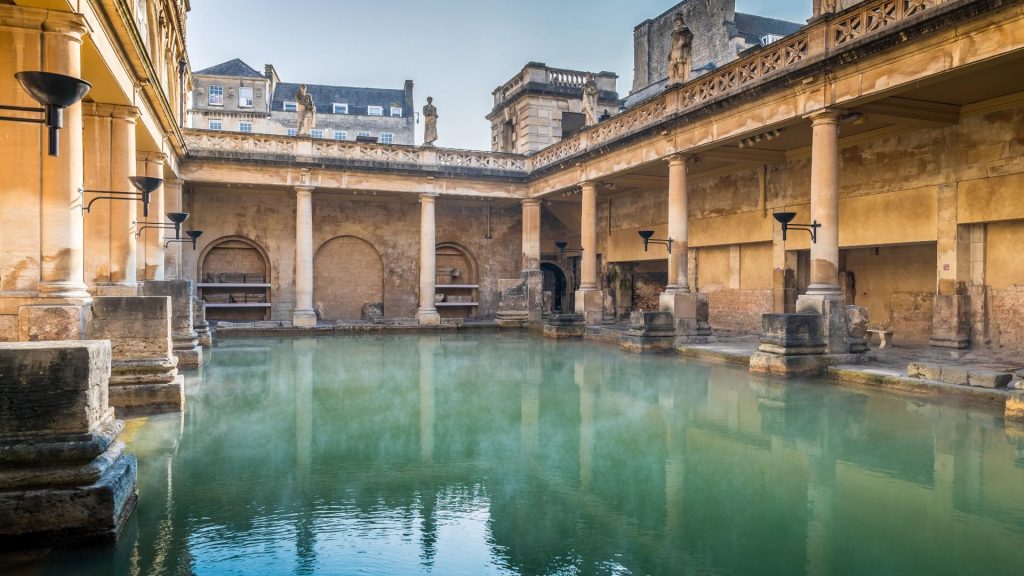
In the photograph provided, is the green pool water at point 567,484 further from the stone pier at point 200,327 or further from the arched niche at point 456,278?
the arched niche at point 456,278

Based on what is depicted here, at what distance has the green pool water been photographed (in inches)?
145

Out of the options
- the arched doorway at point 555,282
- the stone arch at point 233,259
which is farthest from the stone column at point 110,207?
the arched doorway at point 555,282

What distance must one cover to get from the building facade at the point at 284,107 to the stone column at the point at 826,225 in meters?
30.8

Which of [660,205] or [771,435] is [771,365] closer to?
[771,435]

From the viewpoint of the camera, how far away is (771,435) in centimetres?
667

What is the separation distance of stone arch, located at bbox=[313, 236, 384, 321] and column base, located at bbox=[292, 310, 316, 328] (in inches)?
133

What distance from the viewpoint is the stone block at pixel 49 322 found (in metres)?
6.12

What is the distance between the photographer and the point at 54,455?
3.99 m

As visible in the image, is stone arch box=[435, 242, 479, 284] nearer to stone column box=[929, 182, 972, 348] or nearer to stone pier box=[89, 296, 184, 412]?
stone column box=[929, 182, 972, 348]

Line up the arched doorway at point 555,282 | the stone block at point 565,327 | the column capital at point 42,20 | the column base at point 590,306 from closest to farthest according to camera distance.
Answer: the column capital at point 42,20, the stone block at point 565,327, the column base at point 590,306, the arched doorway at point 555,282

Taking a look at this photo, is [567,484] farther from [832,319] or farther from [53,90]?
[832,319]

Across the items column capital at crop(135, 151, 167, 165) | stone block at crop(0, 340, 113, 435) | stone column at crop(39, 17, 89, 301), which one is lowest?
stone block at crop(0, 340, 113, 435)

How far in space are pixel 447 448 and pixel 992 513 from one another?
419cm

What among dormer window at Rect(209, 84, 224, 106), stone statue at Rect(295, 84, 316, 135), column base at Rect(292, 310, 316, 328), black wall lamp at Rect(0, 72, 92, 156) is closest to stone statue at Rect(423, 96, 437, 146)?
stone statue at Rect(295, 84, 316, 135)
